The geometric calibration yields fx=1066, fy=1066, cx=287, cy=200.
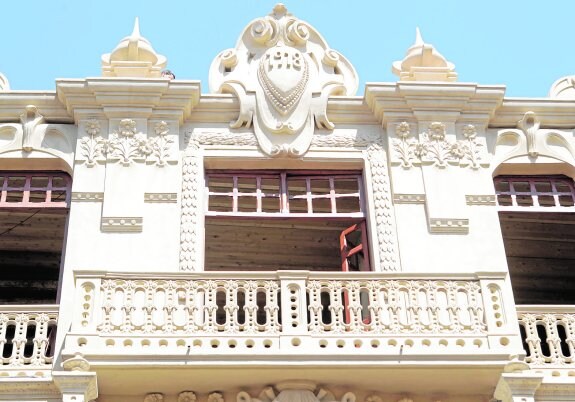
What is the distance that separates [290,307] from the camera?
11875 millimetres

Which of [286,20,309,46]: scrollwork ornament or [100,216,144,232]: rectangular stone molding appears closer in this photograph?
[100,216,144,232]: rectangular stone molding

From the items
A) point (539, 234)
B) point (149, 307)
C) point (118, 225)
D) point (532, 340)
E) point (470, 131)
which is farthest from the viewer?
point (539, 234)

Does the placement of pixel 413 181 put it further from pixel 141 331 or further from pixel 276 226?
pixel 141 331

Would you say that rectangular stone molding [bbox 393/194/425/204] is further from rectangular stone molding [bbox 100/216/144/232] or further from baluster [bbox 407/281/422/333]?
rectangular stone molding [bbox 100/216/144/232]

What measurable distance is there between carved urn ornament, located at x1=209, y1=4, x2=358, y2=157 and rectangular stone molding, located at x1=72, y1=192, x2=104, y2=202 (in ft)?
7.06

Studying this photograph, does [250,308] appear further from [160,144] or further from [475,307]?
[160,144]

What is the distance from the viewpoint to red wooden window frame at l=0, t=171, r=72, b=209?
14.0 meters

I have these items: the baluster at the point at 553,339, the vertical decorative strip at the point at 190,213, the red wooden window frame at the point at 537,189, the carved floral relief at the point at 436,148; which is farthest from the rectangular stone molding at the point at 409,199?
the vertical decorative strip at the point at 190,213

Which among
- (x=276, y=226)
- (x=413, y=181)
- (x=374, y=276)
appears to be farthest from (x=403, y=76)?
(x=374, y=276)

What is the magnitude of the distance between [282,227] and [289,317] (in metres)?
4.64

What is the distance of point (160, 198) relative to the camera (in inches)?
534

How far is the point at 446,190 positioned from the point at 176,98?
12.5 ft

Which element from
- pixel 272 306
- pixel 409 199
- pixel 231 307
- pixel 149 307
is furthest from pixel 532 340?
pixel 149 307

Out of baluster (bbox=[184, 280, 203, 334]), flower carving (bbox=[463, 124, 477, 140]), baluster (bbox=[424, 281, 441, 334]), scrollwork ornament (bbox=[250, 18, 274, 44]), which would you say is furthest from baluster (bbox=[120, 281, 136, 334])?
flower carving (bbox=[463, 124, 477, 140])
